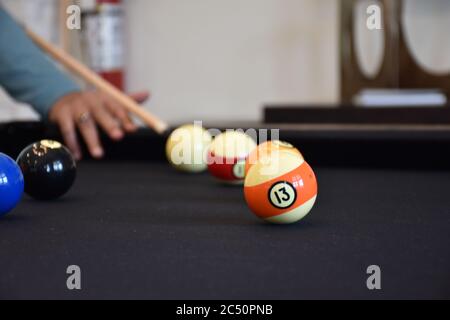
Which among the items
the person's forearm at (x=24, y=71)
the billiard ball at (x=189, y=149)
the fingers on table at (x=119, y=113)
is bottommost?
the billiard ball at (x=189, y=149)

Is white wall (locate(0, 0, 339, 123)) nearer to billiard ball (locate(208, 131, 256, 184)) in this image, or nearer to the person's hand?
the person's hand

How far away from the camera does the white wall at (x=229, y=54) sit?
455 centimetres

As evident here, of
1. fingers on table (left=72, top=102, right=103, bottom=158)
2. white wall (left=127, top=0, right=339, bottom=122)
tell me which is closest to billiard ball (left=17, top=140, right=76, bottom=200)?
fingers on table (left=72, top=102, right=103, bottom=158)

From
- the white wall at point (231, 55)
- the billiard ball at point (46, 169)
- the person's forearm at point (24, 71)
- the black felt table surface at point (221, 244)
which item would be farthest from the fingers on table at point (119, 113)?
the white wall at point (231, 55)

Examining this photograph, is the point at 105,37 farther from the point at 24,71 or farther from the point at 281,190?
the point at 281,190

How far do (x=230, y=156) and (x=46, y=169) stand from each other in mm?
503

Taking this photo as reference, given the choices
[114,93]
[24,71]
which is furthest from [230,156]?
[24,71]

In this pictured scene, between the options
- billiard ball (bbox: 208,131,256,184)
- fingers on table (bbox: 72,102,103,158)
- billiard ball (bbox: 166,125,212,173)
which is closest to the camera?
billiard ball (bbox: 208,131,256,184)

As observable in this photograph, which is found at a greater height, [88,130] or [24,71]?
[24,71]

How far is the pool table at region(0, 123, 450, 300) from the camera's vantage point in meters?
0.83

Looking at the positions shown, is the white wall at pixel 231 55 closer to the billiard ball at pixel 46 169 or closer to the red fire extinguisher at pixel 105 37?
the red fire extinguisher at pixel 105 37

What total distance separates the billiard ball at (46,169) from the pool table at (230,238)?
4 cm

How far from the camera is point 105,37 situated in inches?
188
